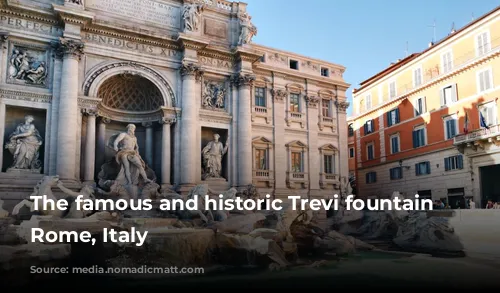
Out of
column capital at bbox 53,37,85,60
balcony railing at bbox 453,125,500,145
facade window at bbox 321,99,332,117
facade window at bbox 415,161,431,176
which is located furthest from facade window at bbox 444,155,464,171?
column capital at bbox 53,37,85,60

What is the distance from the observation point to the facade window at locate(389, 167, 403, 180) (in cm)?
3354

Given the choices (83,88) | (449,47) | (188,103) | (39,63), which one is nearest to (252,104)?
(188,103)

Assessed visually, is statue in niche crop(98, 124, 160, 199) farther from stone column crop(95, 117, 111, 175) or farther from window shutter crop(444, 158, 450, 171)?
window shutter crop(444, 158, 450, 171)

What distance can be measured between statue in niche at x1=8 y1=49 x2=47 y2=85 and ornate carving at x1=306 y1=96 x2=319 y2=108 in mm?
15659

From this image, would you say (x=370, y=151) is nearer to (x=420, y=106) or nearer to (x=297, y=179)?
(x=420, y=106)

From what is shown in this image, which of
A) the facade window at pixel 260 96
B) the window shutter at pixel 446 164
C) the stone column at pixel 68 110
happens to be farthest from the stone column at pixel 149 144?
the window shutter at pixel 446 164

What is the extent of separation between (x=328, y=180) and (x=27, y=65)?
18429 millimetres

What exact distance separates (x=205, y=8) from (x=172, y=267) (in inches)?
652

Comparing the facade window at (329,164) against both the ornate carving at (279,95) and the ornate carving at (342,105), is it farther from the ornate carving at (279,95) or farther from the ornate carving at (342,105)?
the ornate carving at (279,95)

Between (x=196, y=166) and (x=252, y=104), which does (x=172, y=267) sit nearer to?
(x=196, y=166)

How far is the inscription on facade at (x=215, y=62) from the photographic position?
2477cm

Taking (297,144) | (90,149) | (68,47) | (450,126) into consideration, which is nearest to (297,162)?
(297,144)

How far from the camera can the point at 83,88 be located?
20984 millimetres

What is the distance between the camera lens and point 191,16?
23.9 m
